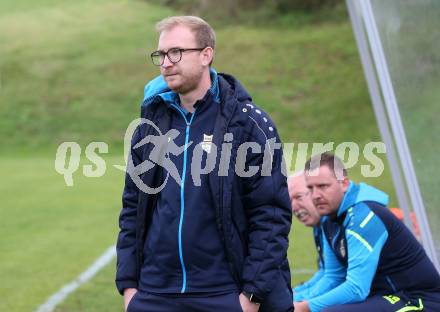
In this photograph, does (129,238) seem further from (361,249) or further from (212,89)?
(361,249)

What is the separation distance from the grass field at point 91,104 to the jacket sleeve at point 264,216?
3.84 m

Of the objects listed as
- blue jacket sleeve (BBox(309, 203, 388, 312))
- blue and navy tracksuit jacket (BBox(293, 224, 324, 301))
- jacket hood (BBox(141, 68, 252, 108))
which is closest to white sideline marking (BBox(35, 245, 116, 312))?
blue and navy tracksuit jacket (BBox(293, 224, 324, 301))

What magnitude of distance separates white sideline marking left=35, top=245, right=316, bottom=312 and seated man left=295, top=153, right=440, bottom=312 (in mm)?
3002

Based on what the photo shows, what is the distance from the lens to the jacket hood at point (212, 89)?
13.2 feet

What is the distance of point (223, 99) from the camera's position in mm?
3973

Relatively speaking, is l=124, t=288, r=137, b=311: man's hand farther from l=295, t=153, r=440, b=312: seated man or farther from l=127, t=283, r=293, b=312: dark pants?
l=295, t=153, r=440, b=312: seated man

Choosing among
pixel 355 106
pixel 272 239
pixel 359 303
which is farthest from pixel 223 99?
pixel 355 106

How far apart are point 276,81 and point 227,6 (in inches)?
228

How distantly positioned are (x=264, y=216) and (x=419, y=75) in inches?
97.6

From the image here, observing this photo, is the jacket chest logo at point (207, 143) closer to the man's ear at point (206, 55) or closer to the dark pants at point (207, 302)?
the man's ear at point (206, 55)

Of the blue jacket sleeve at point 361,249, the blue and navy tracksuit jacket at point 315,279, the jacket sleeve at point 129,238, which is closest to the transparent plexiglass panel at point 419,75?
the blue and navy tracksuit jacket at point 315,279

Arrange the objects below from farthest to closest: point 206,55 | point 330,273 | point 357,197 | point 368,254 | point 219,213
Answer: point 330,273, point 357,197, point 368,254, point 206,55, point 219,213

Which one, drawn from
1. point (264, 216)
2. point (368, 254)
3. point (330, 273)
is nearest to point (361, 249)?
point (368, 254)

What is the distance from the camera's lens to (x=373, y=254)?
5.18 metres
